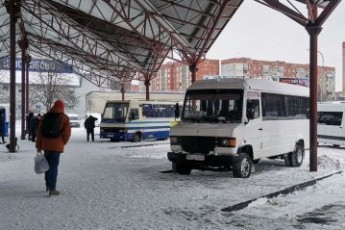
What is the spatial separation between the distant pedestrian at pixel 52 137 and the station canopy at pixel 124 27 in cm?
1137

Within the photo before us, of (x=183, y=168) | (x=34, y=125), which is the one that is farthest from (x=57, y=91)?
(x=183, y=168)

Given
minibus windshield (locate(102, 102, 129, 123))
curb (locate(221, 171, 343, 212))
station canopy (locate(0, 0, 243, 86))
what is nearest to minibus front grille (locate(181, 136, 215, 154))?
curb (locate(221, 171, 343, 212))

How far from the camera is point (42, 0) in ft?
87.2

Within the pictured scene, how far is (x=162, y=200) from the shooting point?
9594 millimetres

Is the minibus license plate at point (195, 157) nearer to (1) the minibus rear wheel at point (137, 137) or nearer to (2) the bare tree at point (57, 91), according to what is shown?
(1) the minibus rear wheel at point (137, 137)

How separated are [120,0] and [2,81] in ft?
147

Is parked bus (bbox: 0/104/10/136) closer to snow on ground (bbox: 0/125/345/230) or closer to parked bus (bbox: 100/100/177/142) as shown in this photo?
parked bus (bbox: 100/100/177/142)

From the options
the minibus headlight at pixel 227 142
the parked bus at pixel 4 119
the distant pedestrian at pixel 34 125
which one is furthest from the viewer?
the parked bus at pixel 4 119

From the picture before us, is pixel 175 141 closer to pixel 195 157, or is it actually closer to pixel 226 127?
pixel 195 157

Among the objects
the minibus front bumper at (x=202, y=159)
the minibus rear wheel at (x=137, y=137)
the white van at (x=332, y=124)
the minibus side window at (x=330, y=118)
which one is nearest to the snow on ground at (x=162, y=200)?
the minibus front bumper at (x=202, y=159)

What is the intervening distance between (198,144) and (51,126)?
407 cm

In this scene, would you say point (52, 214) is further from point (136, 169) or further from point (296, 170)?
point (296, 170)

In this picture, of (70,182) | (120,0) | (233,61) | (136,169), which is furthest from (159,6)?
(233,61)

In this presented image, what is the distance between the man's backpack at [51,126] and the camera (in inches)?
385
